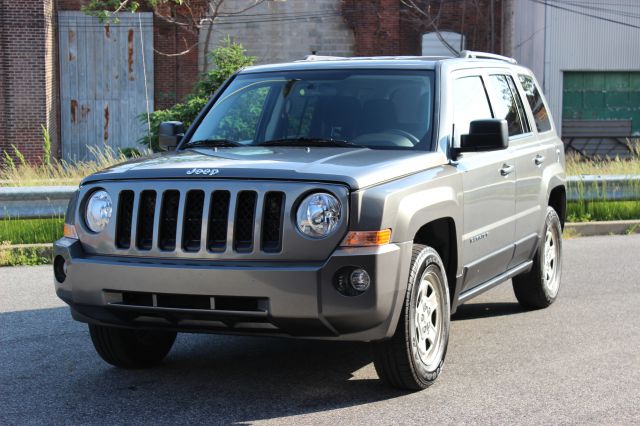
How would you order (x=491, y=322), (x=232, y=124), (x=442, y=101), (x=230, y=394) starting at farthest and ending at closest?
1. (x=491, y=322)
2. (x=232, y=124)
3. (x=442, y=101)
4. (x=230, y=394)

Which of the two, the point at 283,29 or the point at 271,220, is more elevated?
the point at 283,29

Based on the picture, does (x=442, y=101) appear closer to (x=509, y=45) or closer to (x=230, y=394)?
(x=230, y=394)

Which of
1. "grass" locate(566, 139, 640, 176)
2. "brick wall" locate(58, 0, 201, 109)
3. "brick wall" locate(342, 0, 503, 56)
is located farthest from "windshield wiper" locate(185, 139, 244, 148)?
"brick wall" locate(342, 0, 503, 56)

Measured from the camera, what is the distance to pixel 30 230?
1222 centimetres

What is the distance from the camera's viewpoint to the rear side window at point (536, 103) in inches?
339

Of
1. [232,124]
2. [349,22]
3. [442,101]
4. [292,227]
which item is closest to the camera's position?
[292,227]

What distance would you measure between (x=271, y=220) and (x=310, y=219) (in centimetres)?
23

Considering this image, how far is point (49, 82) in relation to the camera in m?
32.8

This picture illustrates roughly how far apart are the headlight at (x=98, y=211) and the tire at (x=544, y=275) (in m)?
3.93

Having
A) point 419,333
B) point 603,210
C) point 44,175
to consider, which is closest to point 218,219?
point 419,333

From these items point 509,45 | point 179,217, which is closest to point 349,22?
point 509,45

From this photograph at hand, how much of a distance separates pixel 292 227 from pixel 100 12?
29.0 metres

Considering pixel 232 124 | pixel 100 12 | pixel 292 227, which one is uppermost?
pixel 100 12

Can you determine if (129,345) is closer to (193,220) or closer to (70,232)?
(70,232)
